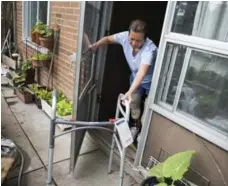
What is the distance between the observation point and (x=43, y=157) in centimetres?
239

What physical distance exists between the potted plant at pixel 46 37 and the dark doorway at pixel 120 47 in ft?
4.39

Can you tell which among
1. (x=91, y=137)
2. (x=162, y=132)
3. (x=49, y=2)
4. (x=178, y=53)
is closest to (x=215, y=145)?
(x=162, y=132)

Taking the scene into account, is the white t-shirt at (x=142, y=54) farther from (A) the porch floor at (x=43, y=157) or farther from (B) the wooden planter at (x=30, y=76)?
(B) the wooden planter at (x=30, y=76)

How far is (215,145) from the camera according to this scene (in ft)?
5.00

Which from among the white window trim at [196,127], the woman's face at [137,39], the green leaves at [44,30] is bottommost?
the white window trim at [196,127]

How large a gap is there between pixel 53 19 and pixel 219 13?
9.70 feet

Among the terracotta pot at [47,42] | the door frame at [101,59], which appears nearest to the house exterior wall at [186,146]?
the door frame at [101,59]

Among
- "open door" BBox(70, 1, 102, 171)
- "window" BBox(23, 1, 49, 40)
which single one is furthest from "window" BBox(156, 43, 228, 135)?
"window" BBox(23, 1, 49, 40)

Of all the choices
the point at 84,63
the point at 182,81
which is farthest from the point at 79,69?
the point at 182,81

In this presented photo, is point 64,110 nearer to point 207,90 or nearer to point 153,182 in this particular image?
A: point 153,182

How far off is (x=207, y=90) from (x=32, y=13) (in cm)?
438

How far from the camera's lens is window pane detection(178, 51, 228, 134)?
4.82 ft

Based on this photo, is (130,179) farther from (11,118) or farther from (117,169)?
(11,118)

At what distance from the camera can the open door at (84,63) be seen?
6.23 ft
